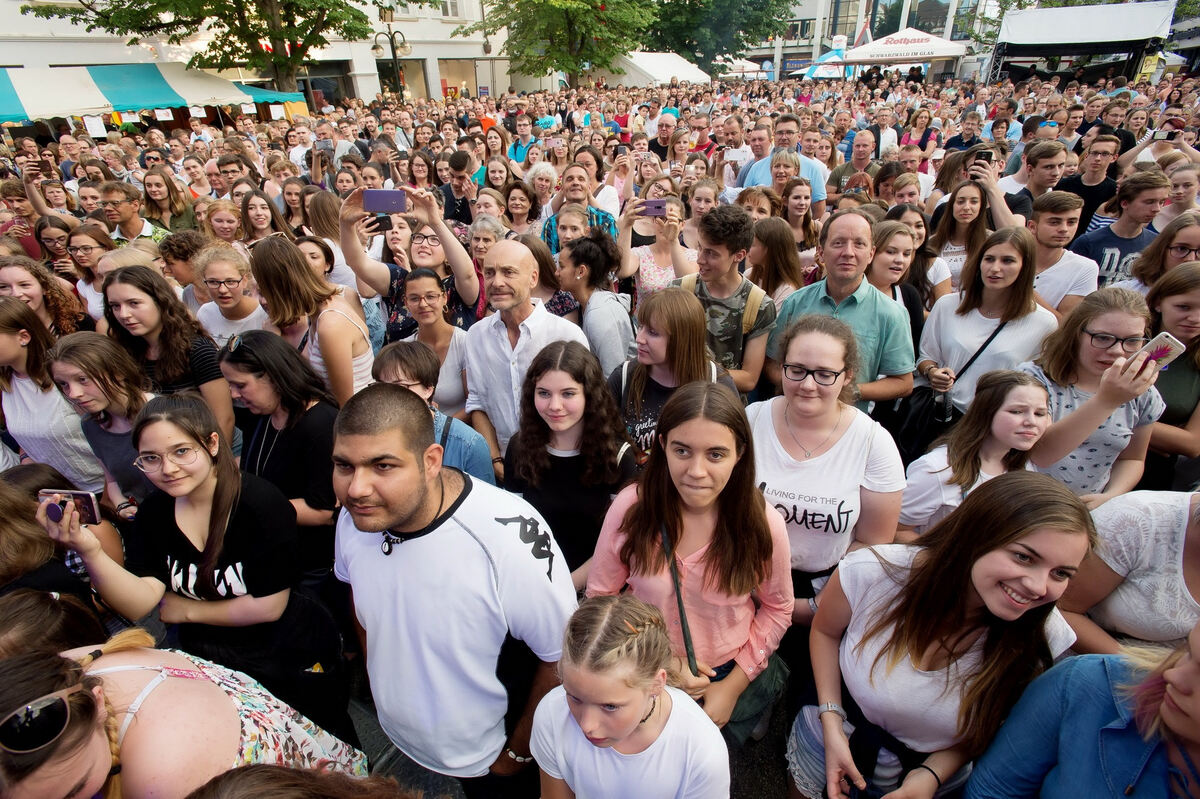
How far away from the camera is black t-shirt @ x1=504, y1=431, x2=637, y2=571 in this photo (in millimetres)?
2551

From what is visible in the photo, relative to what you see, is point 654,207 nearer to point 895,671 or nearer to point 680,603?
point 680,603

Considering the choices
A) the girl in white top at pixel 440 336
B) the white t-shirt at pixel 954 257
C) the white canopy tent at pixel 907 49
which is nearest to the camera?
the girl in white top at pixel 440 336

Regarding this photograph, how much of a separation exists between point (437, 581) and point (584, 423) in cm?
105

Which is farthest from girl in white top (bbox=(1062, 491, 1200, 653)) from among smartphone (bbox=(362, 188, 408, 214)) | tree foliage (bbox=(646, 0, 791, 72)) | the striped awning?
tree foliage (bbox=(646, 0, 791, 72))

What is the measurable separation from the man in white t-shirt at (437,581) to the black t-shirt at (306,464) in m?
0.83

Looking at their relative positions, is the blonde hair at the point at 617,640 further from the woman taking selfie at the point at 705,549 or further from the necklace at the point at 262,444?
the necklace at the point at 262,444

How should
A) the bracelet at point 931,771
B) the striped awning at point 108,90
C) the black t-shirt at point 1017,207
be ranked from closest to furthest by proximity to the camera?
the bracelet at point 931,771, the black t-shirt at point 1017,207, the striped awning at point 108,90

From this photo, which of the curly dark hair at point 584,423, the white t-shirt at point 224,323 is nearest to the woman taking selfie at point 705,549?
the curly dark hair at point 584,423

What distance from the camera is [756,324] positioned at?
3.36 m

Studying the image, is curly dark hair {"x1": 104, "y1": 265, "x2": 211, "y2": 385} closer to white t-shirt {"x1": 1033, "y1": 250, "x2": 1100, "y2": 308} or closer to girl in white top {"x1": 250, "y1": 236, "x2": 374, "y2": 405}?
girl in white top {"x1": 250, "y1": 236, "x2": 374, "y2": 405}

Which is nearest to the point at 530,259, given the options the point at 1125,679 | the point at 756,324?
the point at 756,324

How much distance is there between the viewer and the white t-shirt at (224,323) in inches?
144

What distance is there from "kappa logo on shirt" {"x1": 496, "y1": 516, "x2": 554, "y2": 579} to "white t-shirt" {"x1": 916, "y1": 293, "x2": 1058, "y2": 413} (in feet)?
8.69

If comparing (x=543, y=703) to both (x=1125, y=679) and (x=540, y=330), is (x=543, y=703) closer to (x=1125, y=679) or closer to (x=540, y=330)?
(x=1125, y=679)
